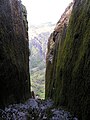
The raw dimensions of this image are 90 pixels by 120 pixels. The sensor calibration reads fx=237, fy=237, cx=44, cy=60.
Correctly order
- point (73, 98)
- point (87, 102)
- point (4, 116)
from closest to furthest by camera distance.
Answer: point (87, 102)
point (4, 116)
point (73, 98)

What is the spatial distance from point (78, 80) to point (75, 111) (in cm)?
214

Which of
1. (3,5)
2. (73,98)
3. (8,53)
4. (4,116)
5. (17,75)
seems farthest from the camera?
(17,75)

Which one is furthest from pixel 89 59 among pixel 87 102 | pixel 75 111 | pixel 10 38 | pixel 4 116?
pixel 10 38

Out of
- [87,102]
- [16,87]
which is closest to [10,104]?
[16,87]

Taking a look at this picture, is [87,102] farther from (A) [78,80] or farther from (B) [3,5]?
(B) [3,5]

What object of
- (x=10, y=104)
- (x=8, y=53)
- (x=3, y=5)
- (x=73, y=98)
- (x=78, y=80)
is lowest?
(x=10, y=104)

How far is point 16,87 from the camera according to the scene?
894 inches

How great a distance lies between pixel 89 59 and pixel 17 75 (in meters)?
10.4

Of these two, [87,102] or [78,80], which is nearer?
[87,102]

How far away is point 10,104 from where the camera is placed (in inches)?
Answer: 792

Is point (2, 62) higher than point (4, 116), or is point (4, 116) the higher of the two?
point (2, 62)

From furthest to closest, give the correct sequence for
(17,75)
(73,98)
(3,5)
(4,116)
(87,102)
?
(17,75) → (3,5) → (73,98) → (4,116) → (87,102)

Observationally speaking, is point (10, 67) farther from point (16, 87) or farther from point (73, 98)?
point (73, 98)

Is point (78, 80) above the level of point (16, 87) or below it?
above
